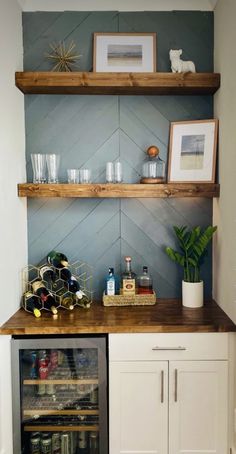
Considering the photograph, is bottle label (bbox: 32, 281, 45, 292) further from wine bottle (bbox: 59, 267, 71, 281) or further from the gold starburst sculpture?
the gold starburst sculpture

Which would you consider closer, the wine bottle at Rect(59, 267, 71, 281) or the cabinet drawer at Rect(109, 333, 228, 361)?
the cabinet drawer at Rect(109, 333, 228, 361)

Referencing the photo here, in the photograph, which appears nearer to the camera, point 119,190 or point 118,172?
point 119,190

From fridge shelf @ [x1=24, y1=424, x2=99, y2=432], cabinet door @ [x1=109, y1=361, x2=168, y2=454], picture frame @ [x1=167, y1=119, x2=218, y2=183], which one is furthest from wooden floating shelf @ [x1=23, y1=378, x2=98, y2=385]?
picture frame @ [x1=167, y1=119, x2=218, y2=183]

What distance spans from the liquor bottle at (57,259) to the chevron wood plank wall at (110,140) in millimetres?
100

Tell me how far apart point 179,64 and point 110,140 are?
2.03 ft

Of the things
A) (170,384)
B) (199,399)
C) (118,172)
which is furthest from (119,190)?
(199,399)

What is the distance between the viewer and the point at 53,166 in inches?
96.8

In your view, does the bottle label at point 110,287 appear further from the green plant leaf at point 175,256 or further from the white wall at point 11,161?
the white wall at point 11,161

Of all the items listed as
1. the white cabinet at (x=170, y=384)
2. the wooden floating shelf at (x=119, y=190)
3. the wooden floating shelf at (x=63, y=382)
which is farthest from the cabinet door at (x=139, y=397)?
→ the wooden floating shelf at (x=119, y=190)

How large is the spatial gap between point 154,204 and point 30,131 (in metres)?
0.92

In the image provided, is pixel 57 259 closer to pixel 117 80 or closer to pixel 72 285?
pixel 72 285

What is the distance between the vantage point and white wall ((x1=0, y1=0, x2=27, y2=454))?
2094 millimetres

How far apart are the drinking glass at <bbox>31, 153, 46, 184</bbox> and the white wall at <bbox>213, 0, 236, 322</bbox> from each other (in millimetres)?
1064

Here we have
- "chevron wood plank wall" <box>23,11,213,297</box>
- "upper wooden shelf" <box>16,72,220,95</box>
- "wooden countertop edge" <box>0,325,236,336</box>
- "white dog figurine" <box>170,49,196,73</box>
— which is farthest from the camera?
"chevron wood plank wall" <box>23,11,213,297</box>
